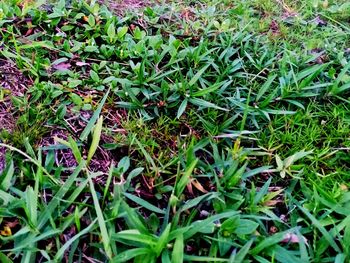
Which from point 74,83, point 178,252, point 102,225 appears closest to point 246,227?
point 178,252

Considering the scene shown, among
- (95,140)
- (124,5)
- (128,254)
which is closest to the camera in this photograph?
(128,254)

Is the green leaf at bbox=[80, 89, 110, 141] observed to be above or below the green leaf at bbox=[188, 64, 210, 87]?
below

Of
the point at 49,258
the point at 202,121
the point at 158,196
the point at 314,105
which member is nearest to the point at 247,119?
the point at 202,121

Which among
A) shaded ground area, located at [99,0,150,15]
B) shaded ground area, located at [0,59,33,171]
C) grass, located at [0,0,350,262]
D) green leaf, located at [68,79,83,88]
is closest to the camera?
grass, located at [0,0,350,262]

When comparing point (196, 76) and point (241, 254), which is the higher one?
point (196, 76)

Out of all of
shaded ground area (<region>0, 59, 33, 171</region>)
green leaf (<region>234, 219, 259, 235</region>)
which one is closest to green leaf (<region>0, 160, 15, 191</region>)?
shaded ground area (<region>0, 59, 33, 171</region>)

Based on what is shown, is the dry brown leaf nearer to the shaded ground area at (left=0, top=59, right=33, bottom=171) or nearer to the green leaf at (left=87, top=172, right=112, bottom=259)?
the green leaf at (left=87, top=172, right=112, bottom=259)

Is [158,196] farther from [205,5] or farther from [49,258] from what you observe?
[205,5]

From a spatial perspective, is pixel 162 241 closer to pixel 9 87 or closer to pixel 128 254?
pixel 128 254
